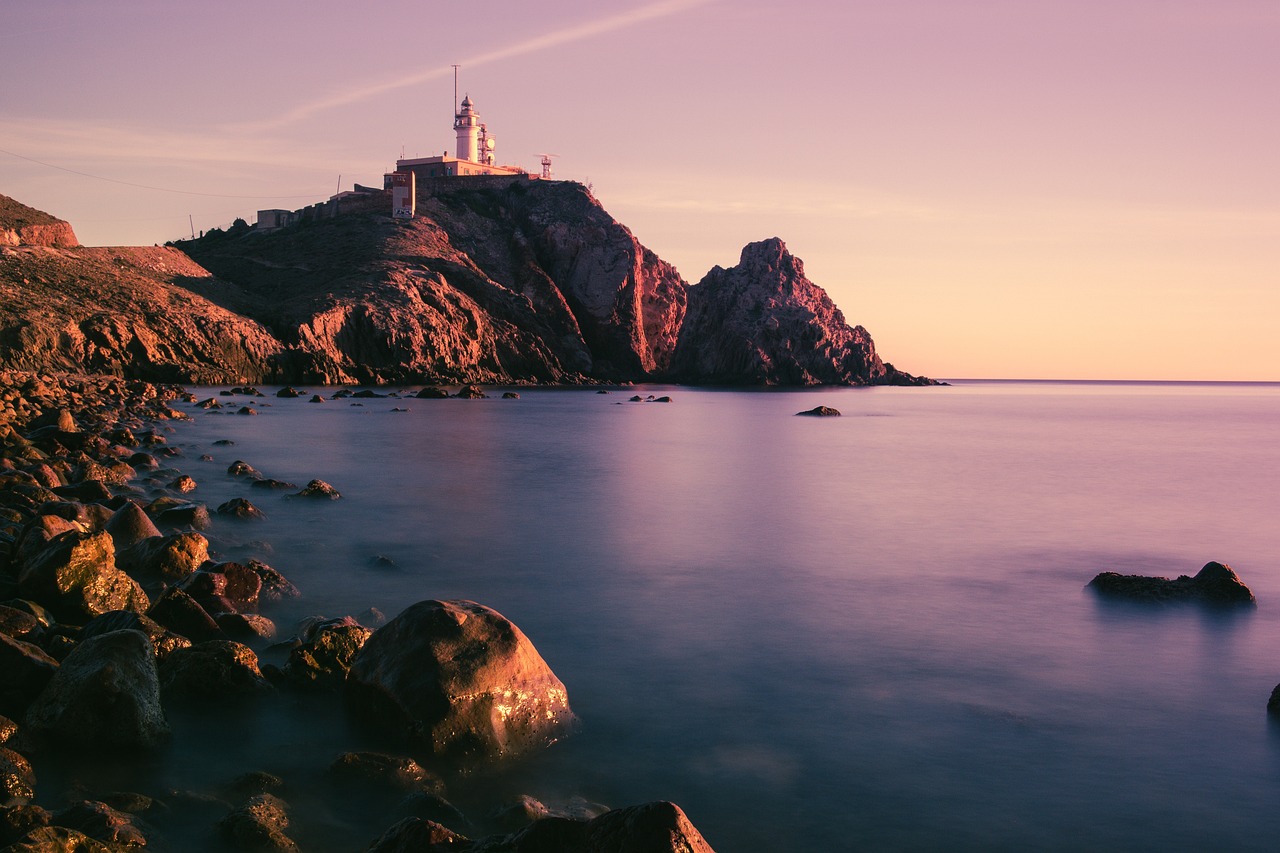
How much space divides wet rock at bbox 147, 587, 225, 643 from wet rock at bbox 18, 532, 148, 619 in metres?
0.35

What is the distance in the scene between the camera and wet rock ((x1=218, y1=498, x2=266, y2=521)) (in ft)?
55.9

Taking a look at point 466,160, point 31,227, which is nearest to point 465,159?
point 466,160

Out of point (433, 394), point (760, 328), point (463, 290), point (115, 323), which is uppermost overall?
point (463, 290)

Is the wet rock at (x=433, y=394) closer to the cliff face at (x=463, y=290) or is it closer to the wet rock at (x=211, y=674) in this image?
the cliff face at (x=463, y=290)

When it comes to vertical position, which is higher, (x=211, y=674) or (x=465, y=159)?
(x=465, y=159)

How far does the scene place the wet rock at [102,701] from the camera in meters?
6.89

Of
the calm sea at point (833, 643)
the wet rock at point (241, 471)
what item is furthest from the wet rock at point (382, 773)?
the wet rock at point (241, 471)

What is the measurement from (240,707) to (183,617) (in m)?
1.82

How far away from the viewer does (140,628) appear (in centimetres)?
831

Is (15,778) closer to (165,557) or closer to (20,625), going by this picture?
(20,625)

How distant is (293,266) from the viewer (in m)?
120

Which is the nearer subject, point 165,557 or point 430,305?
point 165,557

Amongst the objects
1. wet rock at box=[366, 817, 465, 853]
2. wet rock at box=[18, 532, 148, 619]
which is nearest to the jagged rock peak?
wet rock at box=[18, 532, 148, 619]

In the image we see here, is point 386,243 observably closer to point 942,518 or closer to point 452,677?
point 942,518
